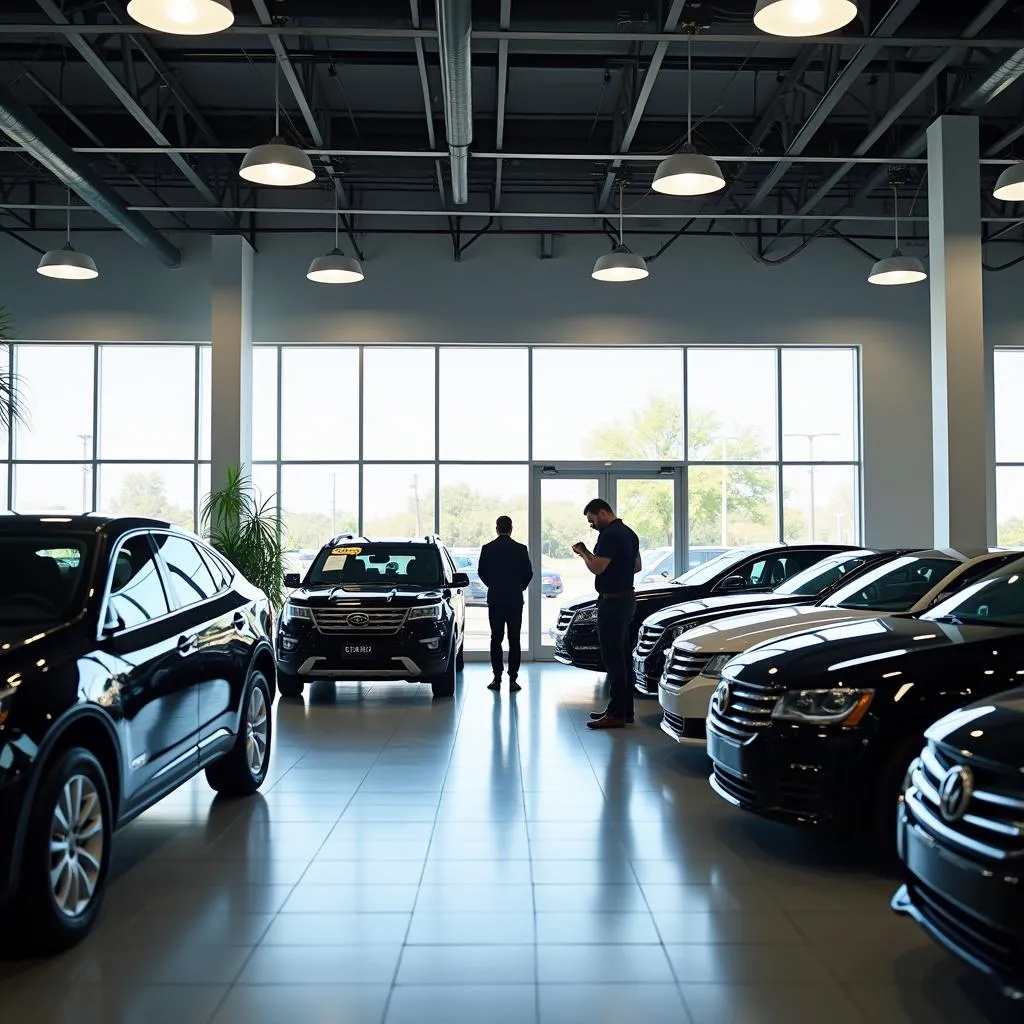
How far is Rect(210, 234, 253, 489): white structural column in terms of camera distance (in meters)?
13.8

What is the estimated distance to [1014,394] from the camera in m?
15.1

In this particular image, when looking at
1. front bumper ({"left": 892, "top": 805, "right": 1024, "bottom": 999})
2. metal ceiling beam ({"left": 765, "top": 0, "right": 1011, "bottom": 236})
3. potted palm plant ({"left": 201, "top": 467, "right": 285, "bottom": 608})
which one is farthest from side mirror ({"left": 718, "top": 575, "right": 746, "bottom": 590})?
front bumper ({"left": 892, "top": 805, "right": 1024, "bottom": 999})

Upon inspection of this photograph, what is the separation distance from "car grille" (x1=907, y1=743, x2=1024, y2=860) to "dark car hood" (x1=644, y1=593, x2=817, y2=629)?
17.3 ft

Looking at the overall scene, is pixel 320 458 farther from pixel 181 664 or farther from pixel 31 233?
pixel 181 664

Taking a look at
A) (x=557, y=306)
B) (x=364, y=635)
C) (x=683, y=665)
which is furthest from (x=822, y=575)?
(x=557, y=306)

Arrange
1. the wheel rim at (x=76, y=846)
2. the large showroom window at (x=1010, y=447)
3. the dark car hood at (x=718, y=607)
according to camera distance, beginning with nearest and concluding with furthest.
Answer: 1. the wheel rim at (x=76, y=846)
2. the dark car hood at (x=718, y=607)
3. the large showroom window at (x=1010, y=447)

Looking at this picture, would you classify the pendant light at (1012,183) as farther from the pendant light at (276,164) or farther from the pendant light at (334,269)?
the pendant light at (334,269)

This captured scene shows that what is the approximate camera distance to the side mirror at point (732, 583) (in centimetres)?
1035

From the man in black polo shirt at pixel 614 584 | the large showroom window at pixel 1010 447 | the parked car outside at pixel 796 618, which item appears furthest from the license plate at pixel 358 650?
the large showroom window at pixel 1010 447

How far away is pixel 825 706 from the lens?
4.48 m

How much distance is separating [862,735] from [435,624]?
5.92 metres

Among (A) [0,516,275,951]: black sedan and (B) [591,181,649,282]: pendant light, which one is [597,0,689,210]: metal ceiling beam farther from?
(A) [0,516,275,951]: black sedan

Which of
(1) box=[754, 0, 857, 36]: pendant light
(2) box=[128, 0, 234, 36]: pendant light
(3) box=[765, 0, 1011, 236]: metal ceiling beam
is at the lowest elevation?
(2) box=[128, 0, 234, 36]: pendant light

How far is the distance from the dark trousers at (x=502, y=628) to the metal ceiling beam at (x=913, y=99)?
234 inches
